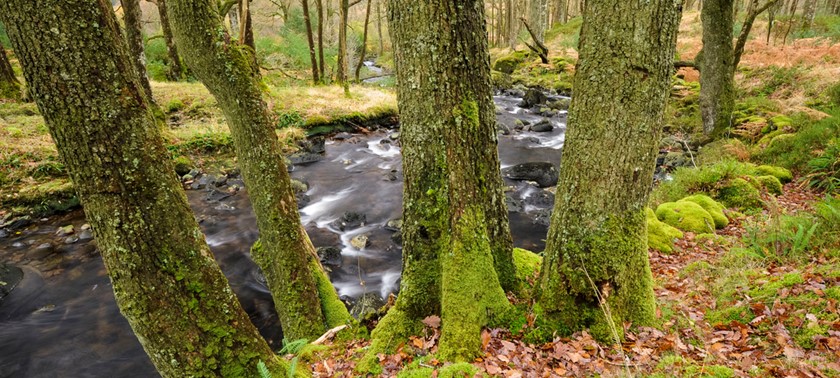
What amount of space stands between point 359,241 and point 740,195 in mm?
7306

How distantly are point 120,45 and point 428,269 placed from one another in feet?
8.61

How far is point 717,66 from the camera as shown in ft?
31.0

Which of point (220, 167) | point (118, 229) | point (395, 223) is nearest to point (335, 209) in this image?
point (395, 223)

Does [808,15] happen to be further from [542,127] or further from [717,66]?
[717,66]

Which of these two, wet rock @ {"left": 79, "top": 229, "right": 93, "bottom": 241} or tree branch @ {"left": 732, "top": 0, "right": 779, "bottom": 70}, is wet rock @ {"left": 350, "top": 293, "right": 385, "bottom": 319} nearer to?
wet rock @ {"left": 79, "top": 229, "right": 93, "bottom": 241}

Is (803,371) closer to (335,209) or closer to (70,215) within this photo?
(335,209)

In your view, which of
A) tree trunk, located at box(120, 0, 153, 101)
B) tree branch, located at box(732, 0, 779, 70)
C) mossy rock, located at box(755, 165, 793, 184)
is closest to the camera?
mossy rock, located at box(755, 165, 793, 184)

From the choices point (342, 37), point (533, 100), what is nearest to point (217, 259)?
point (342, 37)

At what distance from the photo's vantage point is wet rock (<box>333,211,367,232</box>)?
31.4 feet

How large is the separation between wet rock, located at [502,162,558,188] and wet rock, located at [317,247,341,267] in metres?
5.60

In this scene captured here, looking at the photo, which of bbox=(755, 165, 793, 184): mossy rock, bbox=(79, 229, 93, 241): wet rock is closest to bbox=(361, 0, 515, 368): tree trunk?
bbox=(755, 165, 793, 184): mossy rock

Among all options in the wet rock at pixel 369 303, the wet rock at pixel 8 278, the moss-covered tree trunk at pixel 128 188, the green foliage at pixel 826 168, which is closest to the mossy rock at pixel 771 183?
the green foliage at pixel 826 168

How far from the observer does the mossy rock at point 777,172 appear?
7.54m

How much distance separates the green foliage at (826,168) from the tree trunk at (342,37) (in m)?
14.5
